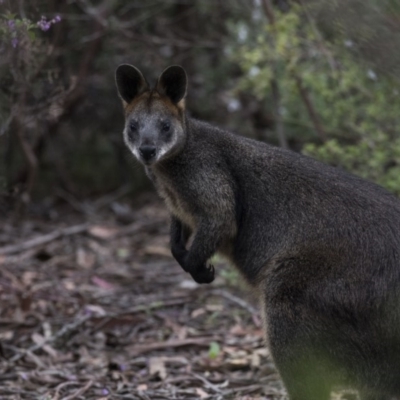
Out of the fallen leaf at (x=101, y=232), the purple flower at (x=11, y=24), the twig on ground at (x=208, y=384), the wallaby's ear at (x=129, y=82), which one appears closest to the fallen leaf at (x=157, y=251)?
the fallen leaf at (x=101, y=232)

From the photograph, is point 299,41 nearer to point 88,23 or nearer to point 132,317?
point 132,317

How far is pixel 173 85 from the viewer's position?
19.1 feet

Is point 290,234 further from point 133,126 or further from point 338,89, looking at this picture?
point 338,89

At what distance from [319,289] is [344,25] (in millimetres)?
1586

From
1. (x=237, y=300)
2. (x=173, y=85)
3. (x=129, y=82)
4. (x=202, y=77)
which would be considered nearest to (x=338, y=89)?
(x=237, y=300)

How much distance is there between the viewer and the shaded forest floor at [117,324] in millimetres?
6078

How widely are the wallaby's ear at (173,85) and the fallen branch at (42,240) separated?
3879mm

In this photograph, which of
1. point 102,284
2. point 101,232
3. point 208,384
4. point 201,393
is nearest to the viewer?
point 201,393

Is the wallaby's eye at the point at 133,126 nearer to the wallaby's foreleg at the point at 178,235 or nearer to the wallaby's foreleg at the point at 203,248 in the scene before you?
the wallaby's foreleg at the point at 178,235

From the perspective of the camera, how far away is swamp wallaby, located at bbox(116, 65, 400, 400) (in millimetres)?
4598

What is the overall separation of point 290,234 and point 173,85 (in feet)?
4.85

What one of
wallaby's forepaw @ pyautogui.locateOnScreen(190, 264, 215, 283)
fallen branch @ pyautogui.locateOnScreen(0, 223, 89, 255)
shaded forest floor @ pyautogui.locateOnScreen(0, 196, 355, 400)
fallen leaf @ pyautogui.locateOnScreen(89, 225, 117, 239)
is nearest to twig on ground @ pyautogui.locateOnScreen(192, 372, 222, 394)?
shaded forest floor @ pyautogui.locateOnScreen(0, 196, 355, 400)

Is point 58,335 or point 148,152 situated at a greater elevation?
point 148,152

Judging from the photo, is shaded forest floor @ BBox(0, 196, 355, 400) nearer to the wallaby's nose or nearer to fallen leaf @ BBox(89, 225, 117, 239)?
fallen leaf @ BBox(89, 225, 117, 239)
